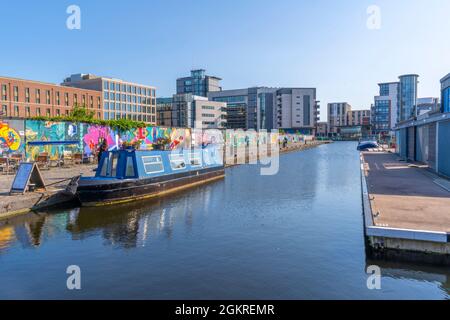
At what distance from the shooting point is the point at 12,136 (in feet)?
86.5

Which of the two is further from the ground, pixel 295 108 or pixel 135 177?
pixel 295 108

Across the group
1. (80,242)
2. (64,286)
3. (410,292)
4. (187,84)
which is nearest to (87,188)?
(80,242)

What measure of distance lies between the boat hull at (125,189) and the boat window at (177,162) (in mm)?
559

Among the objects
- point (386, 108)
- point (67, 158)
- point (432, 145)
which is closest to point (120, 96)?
point (67, 158)

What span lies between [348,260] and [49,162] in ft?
75.6

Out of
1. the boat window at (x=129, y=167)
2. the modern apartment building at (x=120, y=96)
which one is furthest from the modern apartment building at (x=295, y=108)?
the boat window at (x=129, y=167)

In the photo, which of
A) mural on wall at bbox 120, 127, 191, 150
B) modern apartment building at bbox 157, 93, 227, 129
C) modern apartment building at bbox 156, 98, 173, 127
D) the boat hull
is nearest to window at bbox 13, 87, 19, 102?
mural on wall at bbox 120, 127, 191, 150

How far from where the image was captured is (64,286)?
9.86 meters

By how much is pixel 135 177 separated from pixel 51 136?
41.2 ft

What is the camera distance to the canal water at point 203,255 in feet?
31.3

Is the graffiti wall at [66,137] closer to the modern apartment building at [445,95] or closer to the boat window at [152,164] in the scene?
the boat window at [152,164]

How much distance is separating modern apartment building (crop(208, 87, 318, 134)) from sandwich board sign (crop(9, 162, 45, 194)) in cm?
14316

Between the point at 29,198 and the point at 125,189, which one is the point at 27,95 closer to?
the point at 125,189

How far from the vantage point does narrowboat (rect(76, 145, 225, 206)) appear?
18.8m
